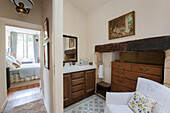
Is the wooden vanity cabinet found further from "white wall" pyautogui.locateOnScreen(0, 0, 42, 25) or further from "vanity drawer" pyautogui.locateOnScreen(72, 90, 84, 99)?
"white wall" pyautogui.locateOnScreen(0, 0, 42, 25)

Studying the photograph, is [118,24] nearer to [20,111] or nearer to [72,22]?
[72,22]

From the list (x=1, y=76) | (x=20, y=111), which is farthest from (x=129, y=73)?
(x=1, y=76)

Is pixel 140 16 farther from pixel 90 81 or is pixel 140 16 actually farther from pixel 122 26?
pixel 90 81

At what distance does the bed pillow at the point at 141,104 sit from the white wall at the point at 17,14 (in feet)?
9.28

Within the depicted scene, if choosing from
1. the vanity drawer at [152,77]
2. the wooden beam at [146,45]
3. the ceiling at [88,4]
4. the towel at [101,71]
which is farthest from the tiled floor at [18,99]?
the ceiling at [88,4]

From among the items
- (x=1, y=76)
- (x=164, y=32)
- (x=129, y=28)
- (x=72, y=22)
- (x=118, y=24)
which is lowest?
(x=1, y=76)

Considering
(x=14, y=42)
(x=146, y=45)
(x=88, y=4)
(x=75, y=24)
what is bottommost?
(x=146, y=45)

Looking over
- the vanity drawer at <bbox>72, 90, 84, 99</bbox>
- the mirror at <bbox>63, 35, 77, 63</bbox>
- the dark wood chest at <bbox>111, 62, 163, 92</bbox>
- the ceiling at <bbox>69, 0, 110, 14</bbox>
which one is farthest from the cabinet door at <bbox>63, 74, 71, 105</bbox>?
the ceiling at <bbox>69, 0, 110, 14</bbox>

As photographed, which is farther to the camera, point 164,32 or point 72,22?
point 72,22

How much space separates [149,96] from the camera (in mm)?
1130

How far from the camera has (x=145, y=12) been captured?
156 centimetres

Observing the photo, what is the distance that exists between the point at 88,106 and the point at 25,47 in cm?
628

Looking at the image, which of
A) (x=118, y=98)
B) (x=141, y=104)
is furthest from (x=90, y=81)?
(x=141, y=104)

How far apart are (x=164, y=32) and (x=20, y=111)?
3.49m
